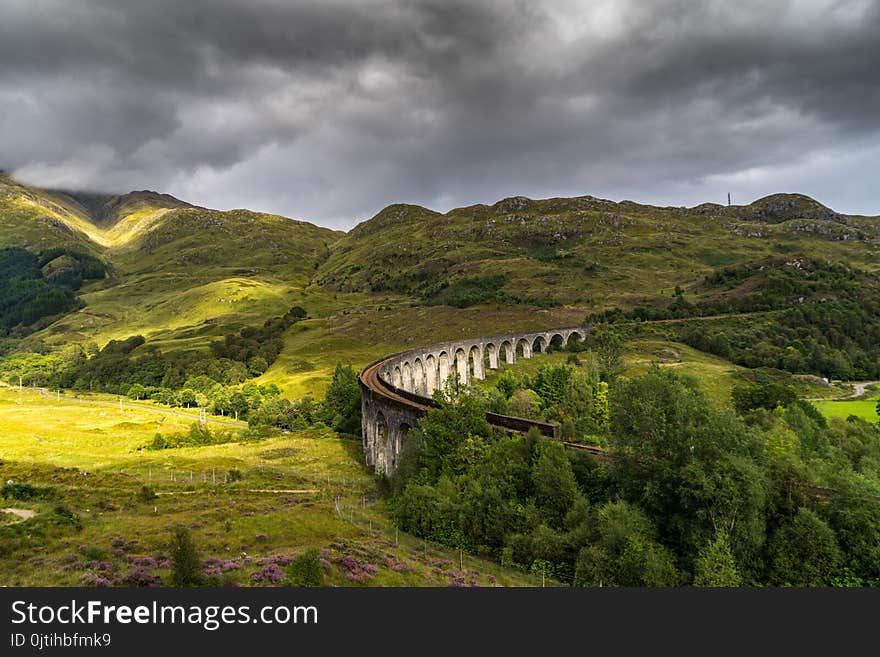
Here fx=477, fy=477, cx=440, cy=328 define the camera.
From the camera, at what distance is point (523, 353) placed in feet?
426

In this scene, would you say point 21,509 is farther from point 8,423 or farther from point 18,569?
point 8,423

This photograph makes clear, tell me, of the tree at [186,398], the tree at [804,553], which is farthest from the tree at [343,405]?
the tree at [804,553]

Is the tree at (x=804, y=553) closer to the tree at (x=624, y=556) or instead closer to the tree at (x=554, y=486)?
the tree at (x=624, y=556)

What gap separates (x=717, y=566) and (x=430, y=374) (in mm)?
79551

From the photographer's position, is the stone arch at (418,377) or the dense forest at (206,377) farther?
the stone arch at (418,377)

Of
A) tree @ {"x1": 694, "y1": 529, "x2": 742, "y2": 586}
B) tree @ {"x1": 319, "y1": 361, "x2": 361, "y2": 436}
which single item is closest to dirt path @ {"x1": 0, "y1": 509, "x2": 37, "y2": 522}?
tree @ {"x1": 694, "y1": 529, "x2": 742, "y2": 586}

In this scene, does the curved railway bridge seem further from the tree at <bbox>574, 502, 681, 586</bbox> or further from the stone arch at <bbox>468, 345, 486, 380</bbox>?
the tree at <bbox>574, 502, 681, 586</bbox>

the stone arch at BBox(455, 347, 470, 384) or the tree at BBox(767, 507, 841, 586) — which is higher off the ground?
the stone arch at BBox(455, 347, 470, 384)

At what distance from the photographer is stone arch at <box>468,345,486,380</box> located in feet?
365

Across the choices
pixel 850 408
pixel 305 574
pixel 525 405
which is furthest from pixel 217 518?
pixel 850 408

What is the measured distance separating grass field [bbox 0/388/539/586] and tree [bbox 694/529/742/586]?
7609 mm

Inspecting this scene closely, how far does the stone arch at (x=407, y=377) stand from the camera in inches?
3465

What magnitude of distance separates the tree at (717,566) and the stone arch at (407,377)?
68863 millimetres

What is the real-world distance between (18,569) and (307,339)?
14339 centimetres
